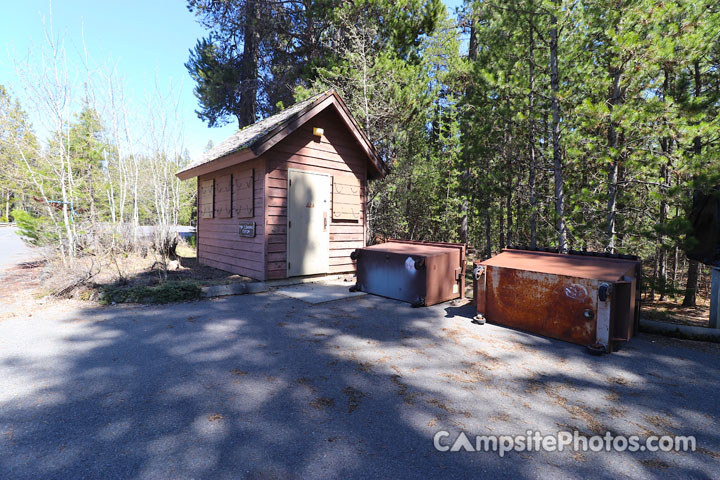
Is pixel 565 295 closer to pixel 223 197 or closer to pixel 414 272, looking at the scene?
pixel 414 272

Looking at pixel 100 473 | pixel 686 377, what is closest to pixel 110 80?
pixel 100 473

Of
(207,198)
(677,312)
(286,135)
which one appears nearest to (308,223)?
(286,135)

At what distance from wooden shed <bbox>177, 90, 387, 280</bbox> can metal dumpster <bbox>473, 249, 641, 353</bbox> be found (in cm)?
412

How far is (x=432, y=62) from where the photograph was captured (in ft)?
42.5

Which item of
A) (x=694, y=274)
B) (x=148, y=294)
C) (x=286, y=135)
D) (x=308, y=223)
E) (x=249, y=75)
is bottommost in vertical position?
(x=148, y=294)

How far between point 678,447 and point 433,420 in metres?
1.57

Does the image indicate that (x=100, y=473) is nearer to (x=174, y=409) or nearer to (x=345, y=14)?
(x=174, y=409)

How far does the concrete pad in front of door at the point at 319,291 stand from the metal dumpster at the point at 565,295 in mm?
2658

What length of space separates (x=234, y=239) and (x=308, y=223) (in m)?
2.09

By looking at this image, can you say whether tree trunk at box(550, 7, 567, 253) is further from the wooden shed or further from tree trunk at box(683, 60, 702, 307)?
the wooden shed

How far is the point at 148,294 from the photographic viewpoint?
19.1ft

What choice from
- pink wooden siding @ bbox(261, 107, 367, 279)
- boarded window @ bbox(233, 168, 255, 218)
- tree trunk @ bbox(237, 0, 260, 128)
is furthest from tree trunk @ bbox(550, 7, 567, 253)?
tree trunk @ bbox(237, 0, 260, 128)

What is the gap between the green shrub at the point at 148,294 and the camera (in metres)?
5.70

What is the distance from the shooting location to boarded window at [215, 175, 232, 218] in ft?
27.9
